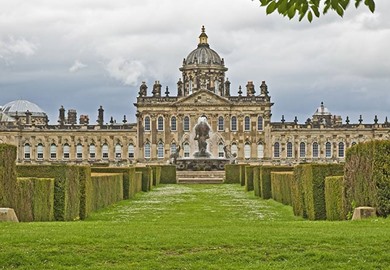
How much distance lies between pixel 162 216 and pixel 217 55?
250ft

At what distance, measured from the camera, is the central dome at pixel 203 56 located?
92.8 m

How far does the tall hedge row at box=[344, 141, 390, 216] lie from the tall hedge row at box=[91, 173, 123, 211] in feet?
25.2

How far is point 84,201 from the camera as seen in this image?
19250 millimetres

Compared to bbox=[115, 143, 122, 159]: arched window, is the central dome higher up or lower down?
higher up

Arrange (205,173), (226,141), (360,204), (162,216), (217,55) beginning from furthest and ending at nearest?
A: (217,55) → (226,141) → (205,173) → (162,216) → (360,204)

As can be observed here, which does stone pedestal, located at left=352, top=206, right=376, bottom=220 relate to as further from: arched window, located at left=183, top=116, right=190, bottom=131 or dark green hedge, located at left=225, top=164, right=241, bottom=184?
arched window, located at left=183, top=116, right=190, bottom=131

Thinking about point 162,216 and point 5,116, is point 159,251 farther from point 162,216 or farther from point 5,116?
point 5,116

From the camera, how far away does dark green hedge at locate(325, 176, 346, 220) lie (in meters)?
16.9

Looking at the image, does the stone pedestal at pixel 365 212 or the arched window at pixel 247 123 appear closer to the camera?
the stone pedestal at pixel 365 212

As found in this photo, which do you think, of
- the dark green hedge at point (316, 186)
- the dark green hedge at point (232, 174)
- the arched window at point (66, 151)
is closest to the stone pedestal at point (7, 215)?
the dark green hedge at point (316, 186)

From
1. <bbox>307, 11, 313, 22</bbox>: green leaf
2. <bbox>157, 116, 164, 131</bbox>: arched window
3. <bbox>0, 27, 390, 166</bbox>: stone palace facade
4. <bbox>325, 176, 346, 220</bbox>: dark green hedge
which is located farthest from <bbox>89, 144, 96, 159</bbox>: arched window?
<bbox>307, 11, 313, 22</bbox>: green leaf

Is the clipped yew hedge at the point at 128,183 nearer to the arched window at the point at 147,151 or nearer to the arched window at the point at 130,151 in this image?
the arched window at the point at 147,151

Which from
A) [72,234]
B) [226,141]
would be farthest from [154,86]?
[72,234]

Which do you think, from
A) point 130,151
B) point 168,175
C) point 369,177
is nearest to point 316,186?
point 369,177
